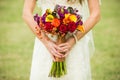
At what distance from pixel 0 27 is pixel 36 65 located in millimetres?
8285

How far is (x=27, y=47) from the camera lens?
10.4 metres

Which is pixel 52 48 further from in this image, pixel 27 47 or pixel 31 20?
pixel 27 47

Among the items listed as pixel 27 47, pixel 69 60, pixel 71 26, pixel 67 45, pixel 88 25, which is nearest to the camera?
pixel 71 26

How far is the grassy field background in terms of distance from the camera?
8.45 meters

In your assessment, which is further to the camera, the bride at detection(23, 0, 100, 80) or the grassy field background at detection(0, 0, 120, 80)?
the grassy field background at detection(0, 0, 120, 80)

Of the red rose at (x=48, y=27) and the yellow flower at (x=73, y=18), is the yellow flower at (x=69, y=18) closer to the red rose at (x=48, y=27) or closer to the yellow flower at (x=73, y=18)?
the yellow flower at (x=73, y=18)

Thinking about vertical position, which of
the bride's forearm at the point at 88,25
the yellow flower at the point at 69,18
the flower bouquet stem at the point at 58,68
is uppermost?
the yellow flower at the point at 69,18

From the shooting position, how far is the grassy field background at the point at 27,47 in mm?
8453

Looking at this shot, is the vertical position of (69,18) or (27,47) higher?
(69,18)

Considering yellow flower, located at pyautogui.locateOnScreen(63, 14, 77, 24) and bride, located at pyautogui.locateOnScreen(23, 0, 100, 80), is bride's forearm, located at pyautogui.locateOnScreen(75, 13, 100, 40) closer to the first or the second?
bride, located at pyautogui.locateOnScreen(23, 0, 100, 80)

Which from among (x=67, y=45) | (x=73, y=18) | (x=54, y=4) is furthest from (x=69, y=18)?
(x=54, y=4)

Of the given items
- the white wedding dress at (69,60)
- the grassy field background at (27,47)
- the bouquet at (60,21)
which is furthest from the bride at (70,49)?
the grassy field background at (27,47)

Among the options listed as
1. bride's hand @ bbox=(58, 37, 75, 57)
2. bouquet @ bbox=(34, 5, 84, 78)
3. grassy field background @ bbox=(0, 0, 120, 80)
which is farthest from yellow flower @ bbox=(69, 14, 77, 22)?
grassy field background @ bbox=(0, 0, 120, 80)

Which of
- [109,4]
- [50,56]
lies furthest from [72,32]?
[109,4]
